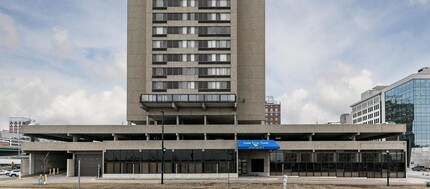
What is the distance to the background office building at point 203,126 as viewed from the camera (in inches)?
2616

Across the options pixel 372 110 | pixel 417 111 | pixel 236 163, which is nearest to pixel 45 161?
pixel 236 163

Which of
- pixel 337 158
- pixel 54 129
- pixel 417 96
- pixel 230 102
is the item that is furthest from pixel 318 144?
pixel 417 96

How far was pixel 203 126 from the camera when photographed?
74.3 meters

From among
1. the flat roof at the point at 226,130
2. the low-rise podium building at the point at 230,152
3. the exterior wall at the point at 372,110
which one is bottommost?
the low-rise podium building at the point at 230,152

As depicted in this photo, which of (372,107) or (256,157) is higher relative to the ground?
(372,107)

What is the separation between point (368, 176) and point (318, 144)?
30.6ft

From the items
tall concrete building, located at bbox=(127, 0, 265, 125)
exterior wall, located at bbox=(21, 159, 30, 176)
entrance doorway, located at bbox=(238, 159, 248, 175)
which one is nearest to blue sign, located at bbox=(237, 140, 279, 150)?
entrance doorway, located at bbox=(238, 159, 248, 175)

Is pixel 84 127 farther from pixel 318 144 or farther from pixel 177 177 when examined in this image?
pixel 318 144

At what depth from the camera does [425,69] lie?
14712 cm

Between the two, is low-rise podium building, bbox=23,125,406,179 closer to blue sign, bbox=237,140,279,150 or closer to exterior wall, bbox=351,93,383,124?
blue sign, bbox=237,140,279,150

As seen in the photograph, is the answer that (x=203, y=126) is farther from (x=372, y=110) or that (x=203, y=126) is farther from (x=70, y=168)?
(x=372, y=110)

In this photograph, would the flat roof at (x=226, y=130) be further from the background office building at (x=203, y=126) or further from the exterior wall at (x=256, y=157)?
the exterior wall at (x=256, y=157)

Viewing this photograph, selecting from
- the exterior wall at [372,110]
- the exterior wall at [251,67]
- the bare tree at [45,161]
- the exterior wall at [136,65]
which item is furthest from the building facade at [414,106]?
the bare tree at [45,161]

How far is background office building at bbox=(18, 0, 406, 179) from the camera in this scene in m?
66.4
